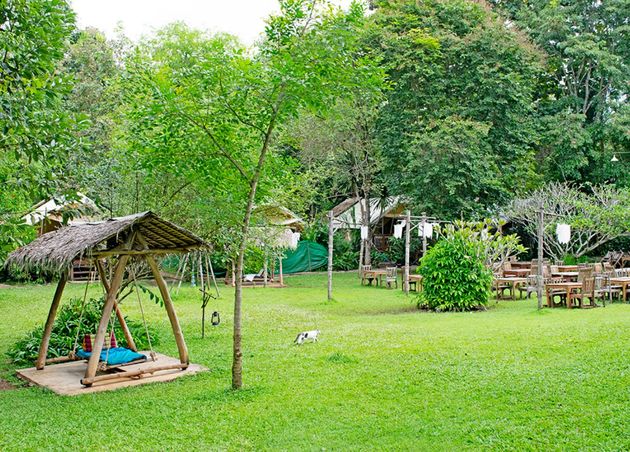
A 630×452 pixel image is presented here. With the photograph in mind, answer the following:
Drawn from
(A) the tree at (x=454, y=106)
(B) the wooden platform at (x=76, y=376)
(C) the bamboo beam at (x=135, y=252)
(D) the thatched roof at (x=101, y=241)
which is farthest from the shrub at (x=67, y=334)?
(A) the tree at (x=454, y=106)

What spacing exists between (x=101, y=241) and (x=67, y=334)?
12.3ft

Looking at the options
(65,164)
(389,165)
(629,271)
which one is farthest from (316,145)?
(65,164)

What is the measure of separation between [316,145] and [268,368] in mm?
17932

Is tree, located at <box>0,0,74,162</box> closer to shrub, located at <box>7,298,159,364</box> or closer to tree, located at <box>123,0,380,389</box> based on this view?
tree, located at <box>123,0,380,389</box>

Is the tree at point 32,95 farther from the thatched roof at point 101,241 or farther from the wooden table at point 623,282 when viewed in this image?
the wooden table at point 623,282

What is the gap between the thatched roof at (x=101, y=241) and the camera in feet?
24.0

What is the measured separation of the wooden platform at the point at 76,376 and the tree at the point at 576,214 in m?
16.5

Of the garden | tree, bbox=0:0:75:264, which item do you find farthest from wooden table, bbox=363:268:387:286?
tree, bbox=0:0:75:264

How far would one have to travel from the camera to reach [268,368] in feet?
26.8

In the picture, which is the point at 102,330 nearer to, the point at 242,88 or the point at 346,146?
the point at 242,88

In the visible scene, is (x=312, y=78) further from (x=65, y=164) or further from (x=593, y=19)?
(x=593, y=19)

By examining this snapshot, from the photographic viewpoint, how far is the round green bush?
14336 millimetres

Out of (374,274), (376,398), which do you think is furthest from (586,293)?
(376,398)

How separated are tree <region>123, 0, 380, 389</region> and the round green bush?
8.06 metres
